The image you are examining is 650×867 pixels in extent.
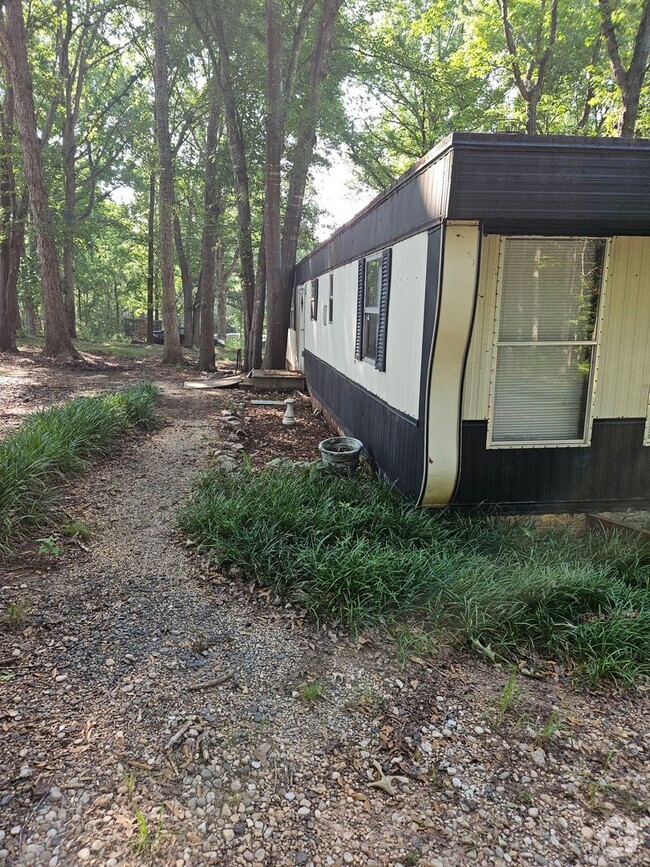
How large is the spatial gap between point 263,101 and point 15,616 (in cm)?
1220

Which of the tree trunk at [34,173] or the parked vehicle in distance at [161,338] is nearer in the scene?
the tree trunk at [34,173]

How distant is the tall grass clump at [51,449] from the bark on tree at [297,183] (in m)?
4.79

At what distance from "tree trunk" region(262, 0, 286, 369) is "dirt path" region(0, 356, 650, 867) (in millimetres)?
9173

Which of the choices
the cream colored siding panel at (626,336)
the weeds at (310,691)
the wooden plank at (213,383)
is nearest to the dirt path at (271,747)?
the weeds at (310,691)

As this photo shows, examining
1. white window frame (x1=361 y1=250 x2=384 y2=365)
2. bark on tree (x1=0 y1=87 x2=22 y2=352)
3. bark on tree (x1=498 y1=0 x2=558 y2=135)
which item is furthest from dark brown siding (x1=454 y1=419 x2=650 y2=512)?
bark on tree (x1=0 y1=87 x2=22 y2=352)

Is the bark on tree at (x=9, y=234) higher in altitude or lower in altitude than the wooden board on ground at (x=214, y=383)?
higher

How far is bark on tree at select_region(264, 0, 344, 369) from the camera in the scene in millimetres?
11070

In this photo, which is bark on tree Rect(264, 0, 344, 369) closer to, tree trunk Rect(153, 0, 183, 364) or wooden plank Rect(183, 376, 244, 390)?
wooden plank Rect(183, 376, 244, 390)

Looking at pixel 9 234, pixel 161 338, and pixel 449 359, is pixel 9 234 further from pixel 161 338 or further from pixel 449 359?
pixel 449 359

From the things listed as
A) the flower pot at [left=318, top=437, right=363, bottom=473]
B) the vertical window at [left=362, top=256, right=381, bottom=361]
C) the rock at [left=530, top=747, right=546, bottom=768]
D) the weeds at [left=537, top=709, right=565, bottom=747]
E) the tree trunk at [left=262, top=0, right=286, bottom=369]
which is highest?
the tree trunk at [left=262, top=0, right=286, bottom=369]

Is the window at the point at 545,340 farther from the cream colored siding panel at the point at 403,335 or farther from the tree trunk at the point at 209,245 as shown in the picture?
the tree trunk at the point at 209,245

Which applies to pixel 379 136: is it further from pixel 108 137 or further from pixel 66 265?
pixel 66 265

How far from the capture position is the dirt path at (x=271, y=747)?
189 centimetres

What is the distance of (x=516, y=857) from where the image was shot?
1.87 metres
